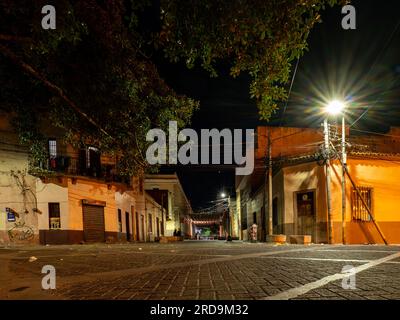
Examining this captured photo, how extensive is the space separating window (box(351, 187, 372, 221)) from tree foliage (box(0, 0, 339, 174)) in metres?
15.9

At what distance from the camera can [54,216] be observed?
22047 millimetres

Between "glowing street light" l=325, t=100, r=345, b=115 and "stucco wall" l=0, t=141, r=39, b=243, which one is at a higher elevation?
"glowing street light" l=325, t=100, r=345, b=115

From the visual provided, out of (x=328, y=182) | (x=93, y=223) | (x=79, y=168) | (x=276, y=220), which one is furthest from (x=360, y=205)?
(x=79, y=168)

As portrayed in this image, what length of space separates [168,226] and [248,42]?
53.3 metres

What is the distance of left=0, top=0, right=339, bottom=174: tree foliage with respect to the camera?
4.80 metres

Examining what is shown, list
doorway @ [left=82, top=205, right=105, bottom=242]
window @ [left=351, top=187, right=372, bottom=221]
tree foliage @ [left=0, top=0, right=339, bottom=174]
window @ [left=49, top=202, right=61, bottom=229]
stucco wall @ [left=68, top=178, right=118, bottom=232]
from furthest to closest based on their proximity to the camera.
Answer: doorway @ [left=82, top=205, right=105, bottom=242], stucco wall @ [left=68, top=178, right=118, bottom=232], window @ [left=49, top=202, right=61, bottom=229], window @ [left=351, top=187, right=372, bottom=221], tree foliage @ [left=0, top=0, right=339, bottom=174]

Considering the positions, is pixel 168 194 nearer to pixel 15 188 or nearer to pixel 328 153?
pixel 15 188

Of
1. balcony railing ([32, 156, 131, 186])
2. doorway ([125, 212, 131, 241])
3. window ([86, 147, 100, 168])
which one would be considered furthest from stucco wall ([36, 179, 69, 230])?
doorway ([125, 212, 131, 241])

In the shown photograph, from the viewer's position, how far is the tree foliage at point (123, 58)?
15.7 ft

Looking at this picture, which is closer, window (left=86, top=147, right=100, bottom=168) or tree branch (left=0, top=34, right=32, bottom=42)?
tree branch (left=0, top=34, right=32, bottom=42)

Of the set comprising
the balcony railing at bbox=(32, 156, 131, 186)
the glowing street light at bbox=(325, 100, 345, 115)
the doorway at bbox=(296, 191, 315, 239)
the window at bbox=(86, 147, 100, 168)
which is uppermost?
the glowing street light at bbox=(325, 100, 345, 115)

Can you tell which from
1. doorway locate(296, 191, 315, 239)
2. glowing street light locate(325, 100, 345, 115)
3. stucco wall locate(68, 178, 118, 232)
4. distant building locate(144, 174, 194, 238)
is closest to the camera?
glowing street light locate(325, 100, 345, 115)

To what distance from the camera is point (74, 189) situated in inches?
903

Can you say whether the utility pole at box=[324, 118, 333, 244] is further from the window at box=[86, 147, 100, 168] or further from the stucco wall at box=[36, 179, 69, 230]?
the stucco wall at box=[36, 179, 69, 230]
